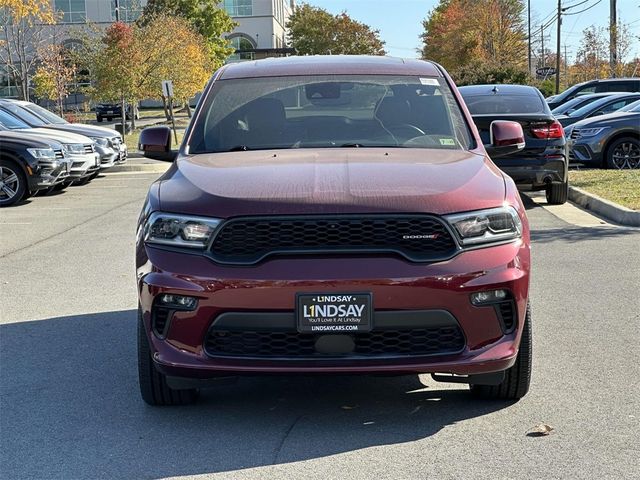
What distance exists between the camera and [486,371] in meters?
4.36

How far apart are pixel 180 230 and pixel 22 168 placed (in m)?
12.0

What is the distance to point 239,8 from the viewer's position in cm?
8906

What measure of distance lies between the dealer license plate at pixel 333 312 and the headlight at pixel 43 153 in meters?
12.4

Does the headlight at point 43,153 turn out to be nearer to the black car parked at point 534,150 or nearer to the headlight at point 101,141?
the headlight at point 101,141

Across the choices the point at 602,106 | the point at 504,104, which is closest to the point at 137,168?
the point at 602,106

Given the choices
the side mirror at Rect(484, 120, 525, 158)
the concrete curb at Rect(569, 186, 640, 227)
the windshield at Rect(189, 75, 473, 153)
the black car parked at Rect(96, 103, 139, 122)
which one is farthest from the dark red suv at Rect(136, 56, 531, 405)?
the black car parked at Rect(96, 103, 139, 122)

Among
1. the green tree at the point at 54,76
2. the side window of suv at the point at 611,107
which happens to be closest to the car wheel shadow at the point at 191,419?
the side window of suv at the point at 611,107

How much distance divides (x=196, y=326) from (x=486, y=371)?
1338 mm

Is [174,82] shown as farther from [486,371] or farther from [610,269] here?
[486,371]

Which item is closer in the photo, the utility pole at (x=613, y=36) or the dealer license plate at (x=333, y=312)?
the dealer license plate at (x=333, y=312)

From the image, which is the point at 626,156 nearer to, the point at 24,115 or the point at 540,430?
the point at 24,115

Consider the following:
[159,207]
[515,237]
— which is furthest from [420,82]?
[159,207]

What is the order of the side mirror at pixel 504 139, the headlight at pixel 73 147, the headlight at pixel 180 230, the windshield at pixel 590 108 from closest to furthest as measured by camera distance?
1. the headlight at pixel 180 230
2. the side mirror at pixel 504 139
3. the headlight at pixel 73 147
4. the windshield at pixel 590 108

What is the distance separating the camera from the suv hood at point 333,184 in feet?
14.0
